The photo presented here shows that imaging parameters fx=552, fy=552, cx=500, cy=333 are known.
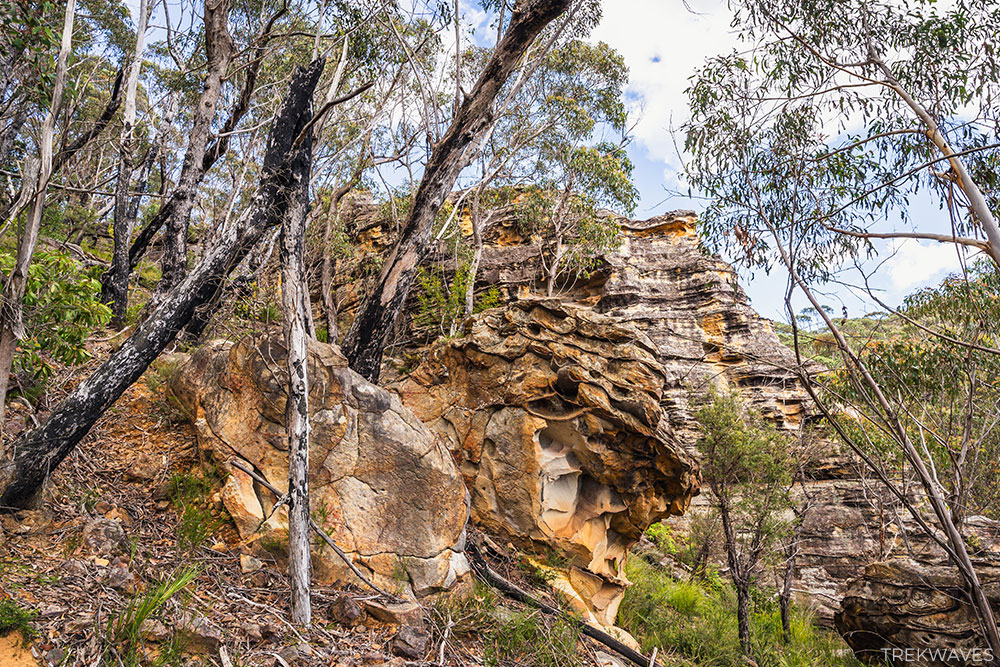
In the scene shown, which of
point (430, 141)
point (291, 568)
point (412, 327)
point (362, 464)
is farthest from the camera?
point (412, 327)

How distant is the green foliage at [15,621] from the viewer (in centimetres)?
303

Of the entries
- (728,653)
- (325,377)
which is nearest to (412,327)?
(325,377)

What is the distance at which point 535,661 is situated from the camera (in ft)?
15.6

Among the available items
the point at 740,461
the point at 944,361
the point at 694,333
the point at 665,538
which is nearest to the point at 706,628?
the point at 740,461

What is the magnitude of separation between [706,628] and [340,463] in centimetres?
671

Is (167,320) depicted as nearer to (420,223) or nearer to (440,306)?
(420,223)

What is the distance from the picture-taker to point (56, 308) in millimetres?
4418

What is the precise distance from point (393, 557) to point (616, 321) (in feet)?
14.6

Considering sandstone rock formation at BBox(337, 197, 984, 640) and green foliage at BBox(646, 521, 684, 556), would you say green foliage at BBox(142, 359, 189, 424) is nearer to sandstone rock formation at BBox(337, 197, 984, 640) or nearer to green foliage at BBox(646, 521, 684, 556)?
sandstone rock formation at BBox(337, 197, 984, 640)

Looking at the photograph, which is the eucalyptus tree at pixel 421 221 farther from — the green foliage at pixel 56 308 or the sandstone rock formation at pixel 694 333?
the sandstone rock formation at pixel 694 333

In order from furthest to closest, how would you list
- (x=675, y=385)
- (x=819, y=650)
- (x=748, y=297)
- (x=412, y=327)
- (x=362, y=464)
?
(x=748, y=297), (x=675, y=385), (x=412, y=327), (x=819, y=650), (x=362, y=464)

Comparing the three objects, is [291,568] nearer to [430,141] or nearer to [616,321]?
[616,321]

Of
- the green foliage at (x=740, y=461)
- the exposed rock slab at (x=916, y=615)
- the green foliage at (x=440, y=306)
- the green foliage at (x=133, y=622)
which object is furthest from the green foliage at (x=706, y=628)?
the green foliage at (x=440, y=306)

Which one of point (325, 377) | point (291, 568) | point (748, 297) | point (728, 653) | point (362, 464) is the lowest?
point (728, 653)
